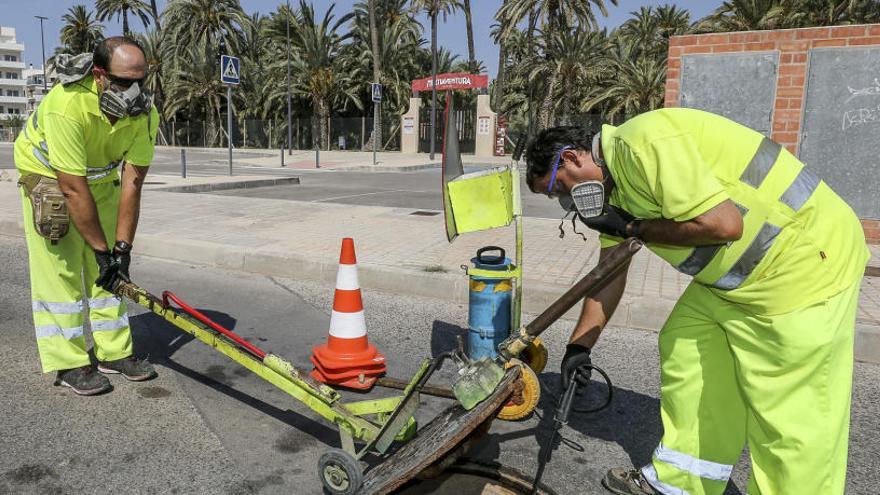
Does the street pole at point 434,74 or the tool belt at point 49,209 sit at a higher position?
the street pole at point 434,74

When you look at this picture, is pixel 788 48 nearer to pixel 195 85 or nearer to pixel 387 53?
pixel 387 53

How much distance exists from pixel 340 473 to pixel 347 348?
125cm

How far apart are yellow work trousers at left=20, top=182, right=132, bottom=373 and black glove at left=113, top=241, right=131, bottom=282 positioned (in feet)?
0.85

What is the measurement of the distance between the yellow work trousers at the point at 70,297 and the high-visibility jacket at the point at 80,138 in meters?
0.19

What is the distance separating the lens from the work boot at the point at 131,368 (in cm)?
361

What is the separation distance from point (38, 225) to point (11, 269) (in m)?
3.83

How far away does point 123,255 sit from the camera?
11.0 feet

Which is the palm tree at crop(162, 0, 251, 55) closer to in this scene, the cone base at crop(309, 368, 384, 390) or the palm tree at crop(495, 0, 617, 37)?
the palm tree at crop(495, 0, 617, 37)

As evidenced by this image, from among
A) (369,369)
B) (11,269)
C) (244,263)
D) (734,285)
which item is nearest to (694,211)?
(734,285)

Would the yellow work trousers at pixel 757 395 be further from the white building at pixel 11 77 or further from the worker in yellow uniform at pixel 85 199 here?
the white building at pixel 11 77

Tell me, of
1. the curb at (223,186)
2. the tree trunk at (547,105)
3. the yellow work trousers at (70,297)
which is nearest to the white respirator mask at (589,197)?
the yellow work trousers at (70,297)

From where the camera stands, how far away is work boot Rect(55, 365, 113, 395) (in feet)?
11.1

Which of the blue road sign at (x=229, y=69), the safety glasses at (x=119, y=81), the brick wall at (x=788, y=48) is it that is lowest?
the safety glasses at (x=119, y=81)

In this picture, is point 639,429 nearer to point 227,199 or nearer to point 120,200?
point 120,200
